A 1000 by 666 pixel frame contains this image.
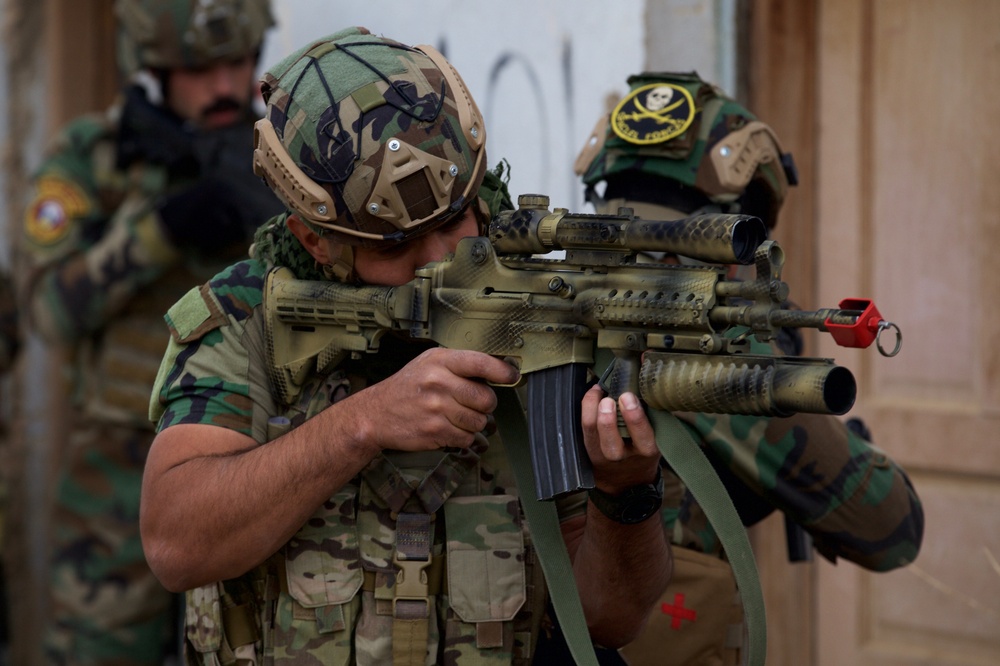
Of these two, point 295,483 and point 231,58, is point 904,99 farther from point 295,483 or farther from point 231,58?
point 295,483

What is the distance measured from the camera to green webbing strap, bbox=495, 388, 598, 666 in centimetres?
209

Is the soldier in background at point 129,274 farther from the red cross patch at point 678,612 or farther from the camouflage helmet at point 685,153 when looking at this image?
the red cross patch at point 678,612

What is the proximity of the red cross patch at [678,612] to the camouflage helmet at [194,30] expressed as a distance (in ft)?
8.82

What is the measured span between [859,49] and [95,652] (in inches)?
126

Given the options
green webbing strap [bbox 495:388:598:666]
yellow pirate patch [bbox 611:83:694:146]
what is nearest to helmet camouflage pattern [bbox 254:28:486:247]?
green webbing strap [bbox 495:388:598:666]

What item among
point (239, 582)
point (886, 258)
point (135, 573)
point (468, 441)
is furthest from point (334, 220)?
point (135, 573)

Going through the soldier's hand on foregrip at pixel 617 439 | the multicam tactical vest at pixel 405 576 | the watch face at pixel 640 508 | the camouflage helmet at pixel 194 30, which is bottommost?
the multicam tactical vest at pixel 405 576

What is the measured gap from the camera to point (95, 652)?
429 cm

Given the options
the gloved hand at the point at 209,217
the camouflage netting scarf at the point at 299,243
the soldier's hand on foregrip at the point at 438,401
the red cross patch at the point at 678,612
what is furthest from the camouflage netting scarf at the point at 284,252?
the gloved hand at the point at 209,217

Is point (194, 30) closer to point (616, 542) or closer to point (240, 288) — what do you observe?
point (240, 288)

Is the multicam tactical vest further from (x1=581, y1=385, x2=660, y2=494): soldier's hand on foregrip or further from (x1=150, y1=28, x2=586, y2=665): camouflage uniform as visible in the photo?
(x1=581, y1=385, x2=660, y2=494): soldier's hand on foregrip

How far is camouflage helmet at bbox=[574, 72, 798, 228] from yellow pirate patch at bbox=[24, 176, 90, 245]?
2369 millimetres

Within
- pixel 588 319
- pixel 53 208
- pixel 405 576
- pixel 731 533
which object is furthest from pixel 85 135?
pixel 731 533

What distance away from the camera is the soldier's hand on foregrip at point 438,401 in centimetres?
193
